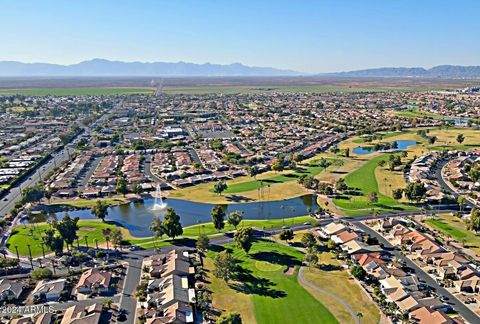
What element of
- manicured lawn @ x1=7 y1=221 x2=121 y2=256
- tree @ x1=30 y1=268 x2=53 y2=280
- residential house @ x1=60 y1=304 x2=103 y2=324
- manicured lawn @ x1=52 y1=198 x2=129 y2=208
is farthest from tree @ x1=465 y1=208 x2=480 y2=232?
manicured lawn @ x1=52 y1=198 x2=129 y2=208

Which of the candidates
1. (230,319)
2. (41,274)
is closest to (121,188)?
(41,274)

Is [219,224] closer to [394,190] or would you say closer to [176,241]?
[176,241]

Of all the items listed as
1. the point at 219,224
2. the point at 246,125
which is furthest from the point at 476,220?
the point at 246,125

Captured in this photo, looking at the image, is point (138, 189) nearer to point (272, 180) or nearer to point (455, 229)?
point (272, 180)

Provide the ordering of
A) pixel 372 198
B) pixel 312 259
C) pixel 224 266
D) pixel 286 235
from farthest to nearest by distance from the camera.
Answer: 1. pixel 372 198
2. pixel 286 235
3. pixel 312 259
4. pixel 224 266

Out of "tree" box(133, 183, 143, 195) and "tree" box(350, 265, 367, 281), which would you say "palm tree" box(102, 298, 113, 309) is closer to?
"tree" box(350, 265, 367, 281)

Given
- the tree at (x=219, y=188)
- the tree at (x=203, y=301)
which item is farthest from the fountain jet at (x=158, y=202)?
the tree at (x=203, y=301)
